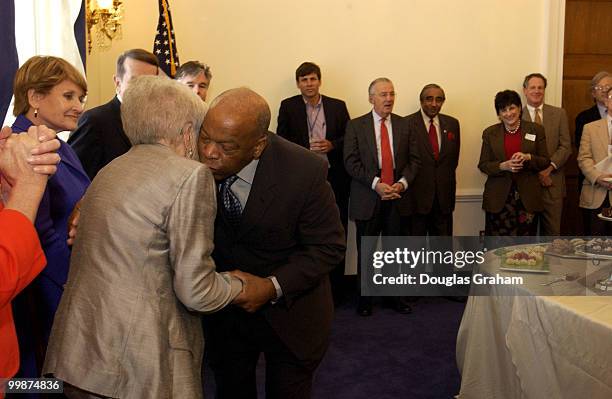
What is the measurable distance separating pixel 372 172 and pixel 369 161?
0.10 meters

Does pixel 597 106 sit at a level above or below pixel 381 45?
below

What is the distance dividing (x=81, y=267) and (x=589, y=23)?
22.4ft

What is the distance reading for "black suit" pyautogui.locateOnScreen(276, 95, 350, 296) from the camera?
5.97 meters

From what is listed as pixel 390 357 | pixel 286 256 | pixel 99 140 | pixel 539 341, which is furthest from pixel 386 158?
pixel 286 256

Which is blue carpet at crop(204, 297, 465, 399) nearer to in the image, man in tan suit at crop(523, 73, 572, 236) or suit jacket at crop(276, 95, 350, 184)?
man in tan suit at crop(523, 73, 572, 236)

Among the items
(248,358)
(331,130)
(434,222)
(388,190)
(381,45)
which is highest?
(381,45)

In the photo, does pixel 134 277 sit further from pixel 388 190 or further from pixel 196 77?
pixel 388 190

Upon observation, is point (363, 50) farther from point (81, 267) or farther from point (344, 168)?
point (81, 267)

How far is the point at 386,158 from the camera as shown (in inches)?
226

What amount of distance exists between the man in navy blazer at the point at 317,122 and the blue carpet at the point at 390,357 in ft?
2.67

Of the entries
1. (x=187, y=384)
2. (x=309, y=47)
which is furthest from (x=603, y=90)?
(x=187, y=384)

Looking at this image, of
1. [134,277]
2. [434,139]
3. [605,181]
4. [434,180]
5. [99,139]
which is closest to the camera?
[134,277]

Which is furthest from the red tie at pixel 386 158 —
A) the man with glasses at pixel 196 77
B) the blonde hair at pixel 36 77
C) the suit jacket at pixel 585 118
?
the blonde hair at pixel 36 77

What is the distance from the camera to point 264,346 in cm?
234
